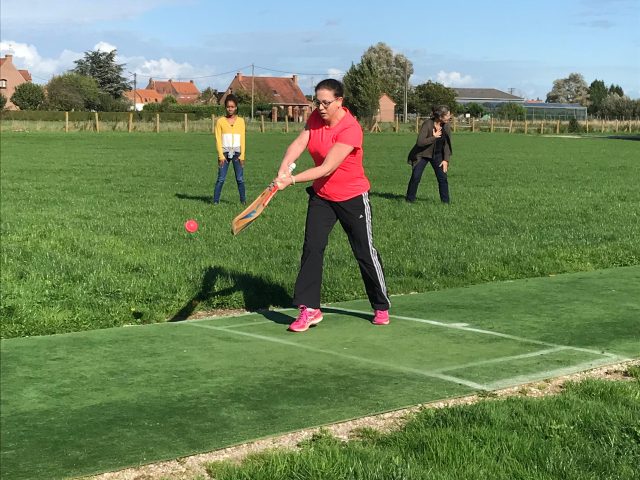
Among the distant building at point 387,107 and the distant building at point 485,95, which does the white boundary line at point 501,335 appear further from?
the distant building at point 485,95

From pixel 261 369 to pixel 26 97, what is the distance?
10058 cm

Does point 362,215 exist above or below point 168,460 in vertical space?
above

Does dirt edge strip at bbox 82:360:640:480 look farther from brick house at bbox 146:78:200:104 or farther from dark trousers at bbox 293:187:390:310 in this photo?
brick house at bbox 146:78:200:104

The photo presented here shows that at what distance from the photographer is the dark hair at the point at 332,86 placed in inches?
237

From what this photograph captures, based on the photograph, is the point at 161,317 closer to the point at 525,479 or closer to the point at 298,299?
the point at 298,299

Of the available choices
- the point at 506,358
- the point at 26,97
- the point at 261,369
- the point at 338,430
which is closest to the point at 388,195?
the point at 506,358

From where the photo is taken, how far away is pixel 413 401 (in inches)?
183

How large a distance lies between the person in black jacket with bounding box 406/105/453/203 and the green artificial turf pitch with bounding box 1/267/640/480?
7.58 meters

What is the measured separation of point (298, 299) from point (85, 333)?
1716 mm

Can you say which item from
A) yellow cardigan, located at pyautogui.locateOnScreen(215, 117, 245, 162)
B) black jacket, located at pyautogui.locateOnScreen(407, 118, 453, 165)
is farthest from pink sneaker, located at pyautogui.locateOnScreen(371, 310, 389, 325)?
black jacket, located at pyautogui.locateOnScreen(407, 118, 453, 165)

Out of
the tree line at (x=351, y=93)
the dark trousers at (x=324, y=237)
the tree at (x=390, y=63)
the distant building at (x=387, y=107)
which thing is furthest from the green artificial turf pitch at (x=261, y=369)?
the tree at (x=390, y=63)

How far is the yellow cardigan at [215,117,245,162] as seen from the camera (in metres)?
14.8

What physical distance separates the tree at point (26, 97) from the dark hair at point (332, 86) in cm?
9938

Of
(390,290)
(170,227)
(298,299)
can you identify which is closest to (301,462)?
(298,299)
